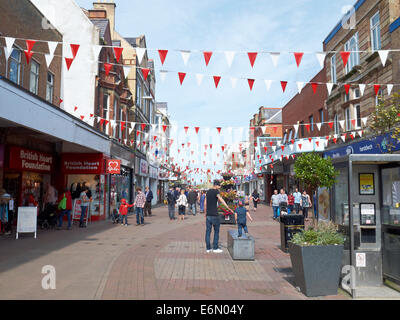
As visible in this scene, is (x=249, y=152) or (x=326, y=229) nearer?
(x=326, y=229)

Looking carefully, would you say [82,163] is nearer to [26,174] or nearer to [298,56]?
[26,174]

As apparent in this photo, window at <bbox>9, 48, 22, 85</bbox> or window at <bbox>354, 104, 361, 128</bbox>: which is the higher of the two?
window at <bbox>9, 48, 22, 85</bbox>

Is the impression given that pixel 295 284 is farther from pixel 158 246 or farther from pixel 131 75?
pixel 131 75

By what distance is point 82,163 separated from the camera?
1733cm

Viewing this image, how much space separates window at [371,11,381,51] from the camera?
52.0 ft

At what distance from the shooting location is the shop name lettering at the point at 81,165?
17219 mm

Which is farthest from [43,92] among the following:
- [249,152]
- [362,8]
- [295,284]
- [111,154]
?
[249,152]

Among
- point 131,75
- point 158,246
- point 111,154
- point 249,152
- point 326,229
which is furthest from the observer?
point 249,152

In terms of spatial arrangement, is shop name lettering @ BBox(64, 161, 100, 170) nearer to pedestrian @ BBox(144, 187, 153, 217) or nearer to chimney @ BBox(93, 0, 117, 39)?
pedestrian @ BBox(144, 187, 153, 217)

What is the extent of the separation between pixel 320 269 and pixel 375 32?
14917 millimetres

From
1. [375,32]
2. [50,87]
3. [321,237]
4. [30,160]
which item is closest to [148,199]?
[30,160]

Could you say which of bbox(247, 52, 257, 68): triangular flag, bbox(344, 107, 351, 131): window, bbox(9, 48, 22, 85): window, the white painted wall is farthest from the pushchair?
bbox(344, 107, 351, 131): window
